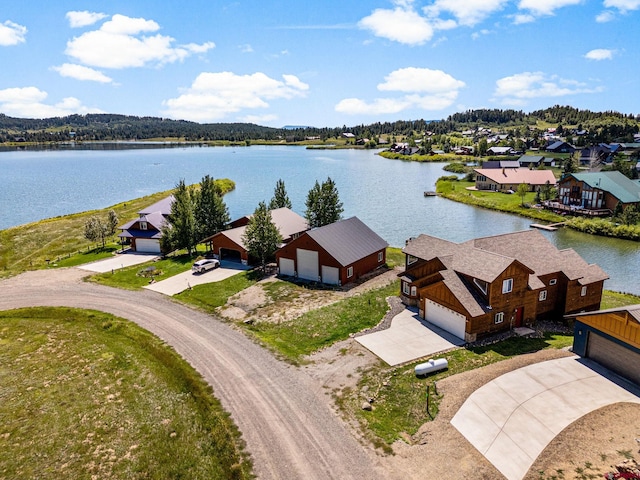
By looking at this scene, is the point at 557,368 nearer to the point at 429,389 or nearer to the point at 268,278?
the point at 429,389

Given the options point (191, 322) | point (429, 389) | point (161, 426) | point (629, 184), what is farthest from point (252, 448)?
point (629, 184)

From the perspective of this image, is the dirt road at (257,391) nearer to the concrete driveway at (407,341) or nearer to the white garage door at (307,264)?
the concrete driveway at (407,341)

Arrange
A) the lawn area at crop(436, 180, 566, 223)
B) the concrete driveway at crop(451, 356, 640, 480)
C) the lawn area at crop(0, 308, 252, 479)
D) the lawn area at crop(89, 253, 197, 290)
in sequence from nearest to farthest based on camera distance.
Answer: the concrete driveway at crop(451, 356, 640, 480) → the lawn area at crop(0, 308, 252, 479) → the lawn area at crop(89, 253, 197, 290) → the lawn area at crop(436, 180, 566, 223)

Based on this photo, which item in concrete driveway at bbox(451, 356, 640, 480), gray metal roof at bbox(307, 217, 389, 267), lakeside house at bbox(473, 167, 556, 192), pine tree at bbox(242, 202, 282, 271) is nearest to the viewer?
concrete driveway at bbox(451, 356, 640, 480)

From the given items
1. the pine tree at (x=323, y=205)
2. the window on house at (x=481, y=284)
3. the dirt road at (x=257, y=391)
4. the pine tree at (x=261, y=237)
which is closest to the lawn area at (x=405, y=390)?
the dirt road at (x=257, y=391)

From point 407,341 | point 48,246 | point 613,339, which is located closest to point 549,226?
point 613,339

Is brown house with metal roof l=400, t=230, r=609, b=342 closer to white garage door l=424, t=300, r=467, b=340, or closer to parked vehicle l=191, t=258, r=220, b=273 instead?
white garage door l=424, t=300, r=467, b=340

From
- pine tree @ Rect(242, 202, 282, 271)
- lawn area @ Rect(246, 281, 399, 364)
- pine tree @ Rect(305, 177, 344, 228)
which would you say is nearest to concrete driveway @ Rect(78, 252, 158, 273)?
pine tree @ Rect(242, 202, 282, 271)
